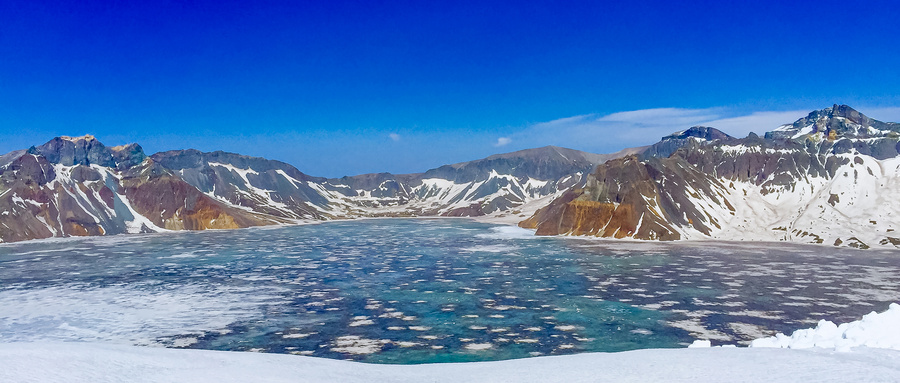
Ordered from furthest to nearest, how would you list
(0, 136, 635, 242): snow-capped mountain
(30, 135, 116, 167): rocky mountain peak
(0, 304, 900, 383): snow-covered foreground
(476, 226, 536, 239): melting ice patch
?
(30, 135, 116, 167): rocky mountain peak < (0, 136, 635, 242): snow-capped mountain < (476, 226, 536, 239): melting ice patch < (0, 304, 900, 383): snow-covered foreground

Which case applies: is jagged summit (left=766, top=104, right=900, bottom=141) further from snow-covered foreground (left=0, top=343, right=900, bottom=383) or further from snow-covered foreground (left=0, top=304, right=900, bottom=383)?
snow-covered foreground (left=0, top=343, right=900, bottom=383)

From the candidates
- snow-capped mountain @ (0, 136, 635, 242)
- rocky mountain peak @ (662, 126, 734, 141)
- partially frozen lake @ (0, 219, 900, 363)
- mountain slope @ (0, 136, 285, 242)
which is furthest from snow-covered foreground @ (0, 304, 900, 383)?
rocky mountain peak @ (662, 126, 734, 141)

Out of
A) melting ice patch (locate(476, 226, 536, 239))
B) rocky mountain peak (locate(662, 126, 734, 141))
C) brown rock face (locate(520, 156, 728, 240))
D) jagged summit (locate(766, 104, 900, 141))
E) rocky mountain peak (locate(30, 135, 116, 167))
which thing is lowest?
melting ice patch (locate(476, 226, 536, 239))

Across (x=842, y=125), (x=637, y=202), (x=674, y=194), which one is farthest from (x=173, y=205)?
(x=842, y=125)

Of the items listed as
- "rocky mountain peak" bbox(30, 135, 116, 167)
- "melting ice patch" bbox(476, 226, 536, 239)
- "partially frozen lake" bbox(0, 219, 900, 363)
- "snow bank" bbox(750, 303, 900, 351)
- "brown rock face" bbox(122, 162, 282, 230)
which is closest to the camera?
"snow bank" bbox(750, 303, 900, 351)

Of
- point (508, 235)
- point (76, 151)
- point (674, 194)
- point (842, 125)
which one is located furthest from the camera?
point (76, 151)

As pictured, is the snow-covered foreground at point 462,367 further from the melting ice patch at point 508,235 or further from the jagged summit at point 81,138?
the jagged summit at point 81,138

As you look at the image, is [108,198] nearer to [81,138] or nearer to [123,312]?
[81,138]
